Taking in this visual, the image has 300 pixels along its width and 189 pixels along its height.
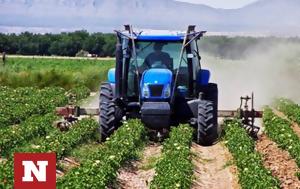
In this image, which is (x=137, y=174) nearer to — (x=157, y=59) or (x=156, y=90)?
(x=156, y=90)

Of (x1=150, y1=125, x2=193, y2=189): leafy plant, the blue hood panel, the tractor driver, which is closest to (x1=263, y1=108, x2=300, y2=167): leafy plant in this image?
(x1=150, y1=125, x2=193, y2=189): leafy plant

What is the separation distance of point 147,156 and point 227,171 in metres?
1.76

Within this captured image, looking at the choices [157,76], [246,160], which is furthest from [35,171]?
[157,76]

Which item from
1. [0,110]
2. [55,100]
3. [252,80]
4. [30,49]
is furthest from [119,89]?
[30,49]

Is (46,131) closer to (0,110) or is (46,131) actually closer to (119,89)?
(119,89)

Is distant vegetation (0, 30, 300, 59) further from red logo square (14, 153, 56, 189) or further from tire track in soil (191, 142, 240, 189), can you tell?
red logo square (14, 153, 56, 189)

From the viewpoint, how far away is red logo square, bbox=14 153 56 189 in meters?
4.62

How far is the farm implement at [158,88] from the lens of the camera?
1377cm

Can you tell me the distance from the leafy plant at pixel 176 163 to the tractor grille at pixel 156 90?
30.1 inches

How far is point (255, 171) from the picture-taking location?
10.3 m

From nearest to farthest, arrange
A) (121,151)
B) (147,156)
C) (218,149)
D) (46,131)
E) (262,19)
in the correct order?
(121,151), (147,156), (218,149), (46,131), (262,19)

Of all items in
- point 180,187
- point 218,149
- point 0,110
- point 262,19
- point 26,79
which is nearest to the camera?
point 180,187

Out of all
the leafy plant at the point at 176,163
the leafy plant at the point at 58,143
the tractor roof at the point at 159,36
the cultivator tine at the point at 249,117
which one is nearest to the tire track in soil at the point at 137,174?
the leafy plant at the point at 176,163

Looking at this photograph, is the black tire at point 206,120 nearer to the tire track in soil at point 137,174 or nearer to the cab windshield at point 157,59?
the cab windshield at point 157,59
